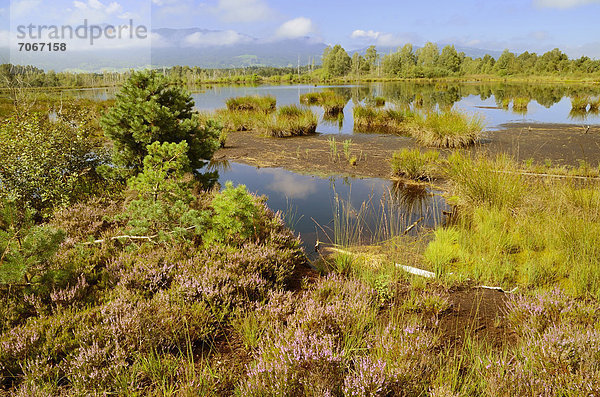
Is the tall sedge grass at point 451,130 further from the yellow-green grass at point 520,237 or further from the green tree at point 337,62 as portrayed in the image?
the green tree at point 337,62

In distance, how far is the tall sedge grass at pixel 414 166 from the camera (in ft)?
32.0

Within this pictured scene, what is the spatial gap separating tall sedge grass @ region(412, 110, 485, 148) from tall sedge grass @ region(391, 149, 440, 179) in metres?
3.60

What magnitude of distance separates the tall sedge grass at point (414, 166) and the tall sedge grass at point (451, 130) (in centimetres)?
360

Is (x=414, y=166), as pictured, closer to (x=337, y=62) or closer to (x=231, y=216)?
(x=231, y=216)

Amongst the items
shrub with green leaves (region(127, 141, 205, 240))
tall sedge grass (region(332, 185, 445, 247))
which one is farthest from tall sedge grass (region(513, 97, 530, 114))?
shrub with green leaves (region(127, 141, 205, 240))

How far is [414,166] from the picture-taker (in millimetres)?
9797

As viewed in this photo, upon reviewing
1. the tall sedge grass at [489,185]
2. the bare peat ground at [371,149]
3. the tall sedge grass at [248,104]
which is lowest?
the tall sedge grass at [489,185]

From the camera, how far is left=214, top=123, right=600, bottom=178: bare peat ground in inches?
444

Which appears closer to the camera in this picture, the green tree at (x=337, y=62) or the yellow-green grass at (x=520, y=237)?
the yellow-green grass at (x=520, y=237)

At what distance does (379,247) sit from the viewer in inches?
222

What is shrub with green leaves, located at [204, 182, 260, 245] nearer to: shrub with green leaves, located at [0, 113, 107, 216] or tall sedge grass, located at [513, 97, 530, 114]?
shrub with green leaves, located at [0, 113, 107, 216]

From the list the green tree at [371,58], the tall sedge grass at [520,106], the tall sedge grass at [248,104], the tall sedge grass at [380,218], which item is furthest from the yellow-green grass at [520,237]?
the green tree at [371,58]

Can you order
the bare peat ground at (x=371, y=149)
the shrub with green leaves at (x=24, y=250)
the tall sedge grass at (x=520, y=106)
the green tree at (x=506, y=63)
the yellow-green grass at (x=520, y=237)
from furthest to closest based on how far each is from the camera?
1. the green tree at (x=506, y=63)
2. the tall sedge grass at (x=520, y=106)
3. the bare peat ground at (x=371, y=149)
4. the yellow-green grass at (x=520, y=237)
5. the shrub with green leaves at (x=24, y=250)

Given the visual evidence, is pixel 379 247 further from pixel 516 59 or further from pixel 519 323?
pixel 516 59
